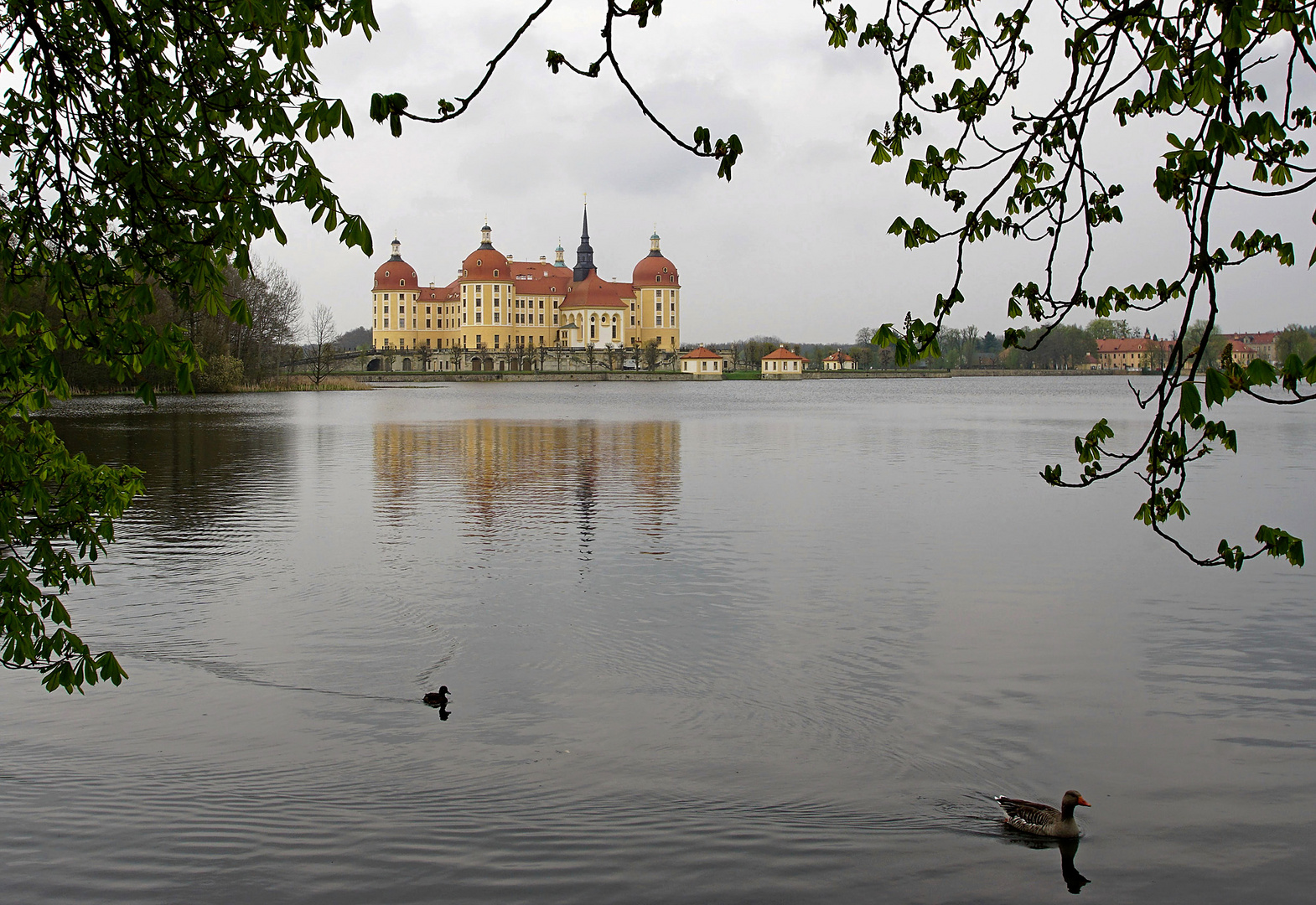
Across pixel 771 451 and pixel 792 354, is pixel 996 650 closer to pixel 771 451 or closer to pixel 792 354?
pixel 771 451

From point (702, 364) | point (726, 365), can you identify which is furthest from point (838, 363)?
point (702, 364)

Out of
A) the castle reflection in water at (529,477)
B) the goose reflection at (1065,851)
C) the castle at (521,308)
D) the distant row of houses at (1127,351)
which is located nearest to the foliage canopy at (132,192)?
the goose reflection at (1065,851)

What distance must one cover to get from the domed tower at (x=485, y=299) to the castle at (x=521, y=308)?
0.36 feet

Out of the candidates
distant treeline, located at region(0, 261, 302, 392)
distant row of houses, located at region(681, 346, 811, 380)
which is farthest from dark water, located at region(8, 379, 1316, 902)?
distant row of houses, located at region(681, 346, 811, 380)

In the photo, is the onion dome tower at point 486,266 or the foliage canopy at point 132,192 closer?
the foliage canopy at point 132,192

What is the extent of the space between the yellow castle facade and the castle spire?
12 centimetres

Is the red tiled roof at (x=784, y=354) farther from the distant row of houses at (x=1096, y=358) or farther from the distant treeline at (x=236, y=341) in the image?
the distant treeline at (x=236, y=341)

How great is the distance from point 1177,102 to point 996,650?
6.78 m

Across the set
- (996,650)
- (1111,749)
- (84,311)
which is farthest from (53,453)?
(996,650)

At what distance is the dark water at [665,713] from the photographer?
5.89 metres

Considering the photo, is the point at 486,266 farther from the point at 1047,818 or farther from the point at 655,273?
the point at 1047,818

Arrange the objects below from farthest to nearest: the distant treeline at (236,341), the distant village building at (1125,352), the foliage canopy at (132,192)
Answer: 1. the distant village building at (1125,352)
2. the distant treeline at (236,341)
3. the foliage canopy at (132,192)

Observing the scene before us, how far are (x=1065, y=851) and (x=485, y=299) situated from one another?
137m

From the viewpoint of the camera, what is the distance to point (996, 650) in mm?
10008
